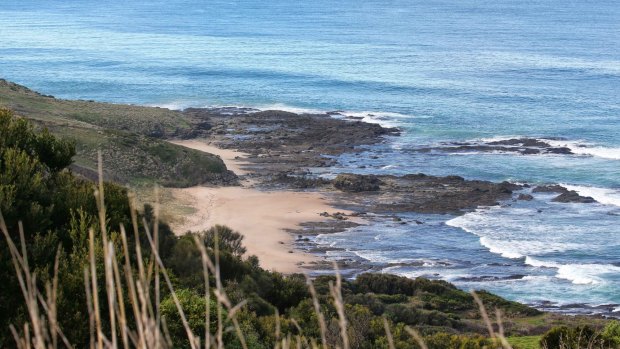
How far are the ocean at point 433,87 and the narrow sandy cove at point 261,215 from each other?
7.78 ft

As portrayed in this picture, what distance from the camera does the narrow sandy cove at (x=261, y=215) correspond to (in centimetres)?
3594

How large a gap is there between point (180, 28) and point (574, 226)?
10345 centimetres

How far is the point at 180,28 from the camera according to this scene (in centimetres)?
13525

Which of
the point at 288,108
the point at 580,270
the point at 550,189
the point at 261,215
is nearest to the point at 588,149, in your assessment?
the point at 550,189

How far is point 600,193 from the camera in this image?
4569 cm

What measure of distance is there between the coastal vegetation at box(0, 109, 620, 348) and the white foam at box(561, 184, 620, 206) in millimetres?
19495

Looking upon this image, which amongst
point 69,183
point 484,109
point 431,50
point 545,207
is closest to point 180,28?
point 431,50

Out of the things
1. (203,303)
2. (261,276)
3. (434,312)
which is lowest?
(434,312)

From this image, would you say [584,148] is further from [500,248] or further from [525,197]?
[500,248]

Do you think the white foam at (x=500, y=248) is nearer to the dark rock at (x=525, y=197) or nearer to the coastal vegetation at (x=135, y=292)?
the dark rock at (x=525, y=197)

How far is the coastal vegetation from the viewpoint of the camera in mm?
4199

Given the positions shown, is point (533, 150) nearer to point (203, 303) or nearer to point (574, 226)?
point (574, 226)

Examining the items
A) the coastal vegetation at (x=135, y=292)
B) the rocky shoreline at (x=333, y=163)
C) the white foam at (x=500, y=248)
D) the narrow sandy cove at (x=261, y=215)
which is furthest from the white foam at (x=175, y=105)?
the coastal vegetation at (x=135, y=292)

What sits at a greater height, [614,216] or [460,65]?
[460,65]
